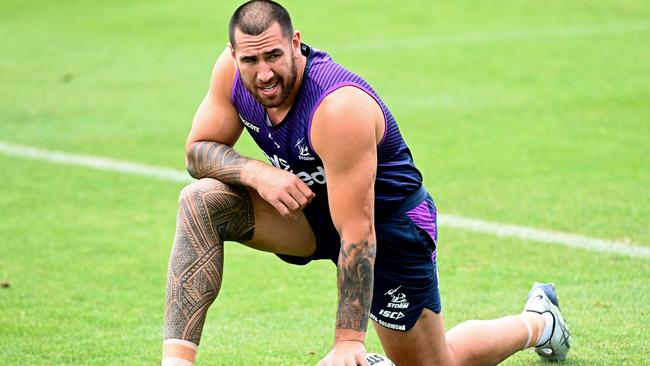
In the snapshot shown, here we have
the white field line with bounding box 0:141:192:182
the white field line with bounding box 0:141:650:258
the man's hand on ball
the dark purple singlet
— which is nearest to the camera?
the man's hand on ball

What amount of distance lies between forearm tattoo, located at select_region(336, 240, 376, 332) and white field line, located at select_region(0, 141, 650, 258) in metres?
3.62

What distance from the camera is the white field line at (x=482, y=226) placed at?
8.48m

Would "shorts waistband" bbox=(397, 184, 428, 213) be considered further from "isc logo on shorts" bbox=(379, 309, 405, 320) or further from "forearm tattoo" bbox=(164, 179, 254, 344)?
"forearm tattoo" bbox=(164, 179, 254, 344)

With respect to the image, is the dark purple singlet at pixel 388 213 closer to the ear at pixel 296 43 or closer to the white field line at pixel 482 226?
the ear at pixel 296 43

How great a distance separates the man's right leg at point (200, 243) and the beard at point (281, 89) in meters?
0.52

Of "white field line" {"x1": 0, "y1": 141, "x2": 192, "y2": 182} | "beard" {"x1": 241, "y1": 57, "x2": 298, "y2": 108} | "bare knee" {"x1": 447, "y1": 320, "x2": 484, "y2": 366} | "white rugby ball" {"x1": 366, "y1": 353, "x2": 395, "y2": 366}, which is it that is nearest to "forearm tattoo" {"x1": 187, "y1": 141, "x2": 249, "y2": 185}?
"beard" {"x1": 241, "y1": 57, "x2": 298, "y2": 108}

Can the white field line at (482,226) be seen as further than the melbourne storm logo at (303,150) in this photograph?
Yes

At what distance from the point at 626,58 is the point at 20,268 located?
1069 cm

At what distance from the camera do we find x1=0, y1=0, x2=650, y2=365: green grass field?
7.04 meters

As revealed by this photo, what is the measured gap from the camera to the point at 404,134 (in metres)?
13.1

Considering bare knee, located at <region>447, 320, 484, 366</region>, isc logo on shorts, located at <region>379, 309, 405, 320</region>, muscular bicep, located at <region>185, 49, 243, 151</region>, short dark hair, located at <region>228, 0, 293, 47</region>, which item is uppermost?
short dark hair, located at <region>228, 0, 293, 47</region>

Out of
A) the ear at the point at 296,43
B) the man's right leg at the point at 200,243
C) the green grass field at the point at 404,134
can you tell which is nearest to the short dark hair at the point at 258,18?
the ear at the point at 296,43

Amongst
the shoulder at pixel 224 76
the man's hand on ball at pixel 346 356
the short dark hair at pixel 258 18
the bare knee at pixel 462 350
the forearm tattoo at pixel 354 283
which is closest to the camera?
the man's hand on ball at pixel 346 356

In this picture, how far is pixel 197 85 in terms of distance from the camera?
54.2 feet
